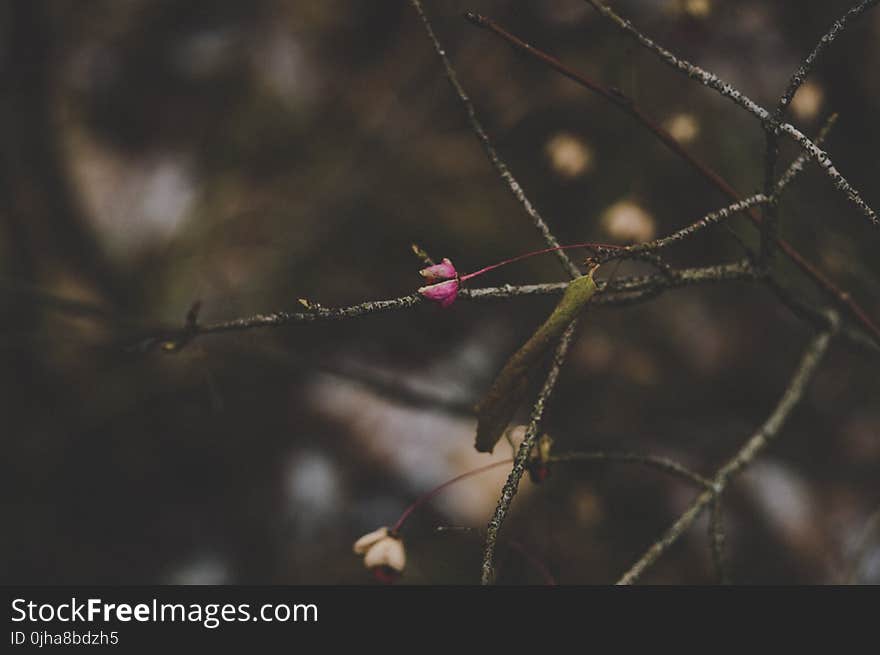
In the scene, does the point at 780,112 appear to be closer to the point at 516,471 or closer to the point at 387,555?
the point at 516,471

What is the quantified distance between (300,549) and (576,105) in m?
0.64

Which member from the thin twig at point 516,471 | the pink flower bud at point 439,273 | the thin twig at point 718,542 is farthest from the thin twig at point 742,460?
the pink flower bud at point 439,273

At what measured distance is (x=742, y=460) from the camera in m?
0.55

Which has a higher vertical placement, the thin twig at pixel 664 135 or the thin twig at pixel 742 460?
the thin twig at pixel 664 135

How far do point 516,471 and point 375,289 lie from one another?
0.66m

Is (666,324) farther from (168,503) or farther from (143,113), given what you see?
(143,113)

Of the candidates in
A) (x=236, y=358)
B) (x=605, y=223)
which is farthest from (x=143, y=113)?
(x=605, y=223)

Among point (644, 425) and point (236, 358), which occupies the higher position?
point (236, 358)

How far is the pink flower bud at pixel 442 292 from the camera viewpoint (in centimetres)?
36

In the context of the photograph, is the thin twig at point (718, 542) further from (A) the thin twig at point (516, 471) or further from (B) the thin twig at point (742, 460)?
(A) the thin twig at point (516, 471)

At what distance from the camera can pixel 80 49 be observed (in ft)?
3.85

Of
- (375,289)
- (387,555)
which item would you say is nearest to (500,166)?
(387,555)

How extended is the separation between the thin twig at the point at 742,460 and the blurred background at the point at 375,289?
0.32ft

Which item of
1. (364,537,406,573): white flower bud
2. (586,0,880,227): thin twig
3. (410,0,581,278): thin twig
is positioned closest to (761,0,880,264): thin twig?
(586,0,880,227): thin twig
